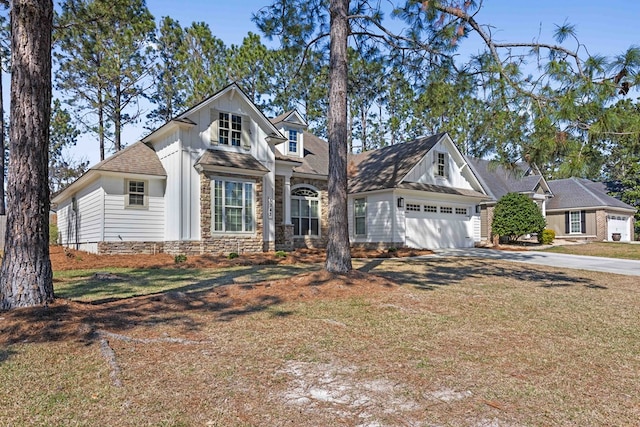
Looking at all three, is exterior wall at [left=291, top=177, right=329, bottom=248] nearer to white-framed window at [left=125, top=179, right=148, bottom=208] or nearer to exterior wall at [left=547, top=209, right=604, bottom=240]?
white-framed window at [left=125, top=179, right=148, bottom=208]

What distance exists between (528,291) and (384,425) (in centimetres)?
677

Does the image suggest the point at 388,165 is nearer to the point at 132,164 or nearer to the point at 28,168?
the point at 132,164

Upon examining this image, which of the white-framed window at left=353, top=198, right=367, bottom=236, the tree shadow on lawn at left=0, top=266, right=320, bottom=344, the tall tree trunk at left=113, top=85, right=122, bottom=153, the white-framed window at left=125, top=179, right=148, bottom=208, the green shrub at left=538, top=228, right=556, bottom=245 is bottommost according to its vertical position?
the tree shadow on lawn at left=0, top=266, right=320, bottom=344

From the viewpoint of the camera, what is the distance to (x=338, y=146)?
941 cm

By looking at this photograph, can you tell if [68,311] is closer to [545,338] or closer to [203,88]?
[545,338]

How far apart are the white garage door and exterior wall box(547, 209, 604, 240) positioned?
3.83 feet

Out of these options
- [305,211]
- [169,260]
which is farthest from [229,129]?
[169,260]

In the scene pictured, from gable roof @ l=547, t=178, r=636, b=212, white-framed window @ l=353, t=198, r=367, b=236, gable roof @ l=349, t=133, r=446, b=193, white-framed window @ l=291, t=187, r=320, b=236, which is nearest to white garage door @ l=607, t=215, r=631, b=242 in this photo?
gable roof @ l=547, t=178, r=636, b=212

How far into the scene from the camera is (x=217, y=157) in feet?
52.5

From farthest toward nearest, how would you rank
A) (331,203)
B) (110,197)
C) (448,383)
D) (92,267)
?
(110,197), (92,267), (331,203), (448,383)

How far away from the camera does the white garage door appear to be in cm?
2922

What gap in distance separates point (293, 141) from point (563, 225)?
20781 mm

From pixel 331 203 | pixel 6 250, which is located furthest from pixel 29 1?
pixel 331 203

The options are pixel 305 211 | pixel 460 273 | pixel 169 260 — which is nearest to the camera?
pixel 460 273
